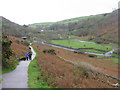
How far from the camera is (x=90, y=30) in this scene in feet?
488

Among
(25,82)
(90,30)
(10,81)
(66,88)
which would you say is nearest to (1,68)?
(10,81)

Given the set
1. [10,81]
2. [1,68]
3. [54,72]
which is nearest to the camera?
[10,81]

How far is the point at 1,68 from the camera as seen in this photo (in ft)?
52.3

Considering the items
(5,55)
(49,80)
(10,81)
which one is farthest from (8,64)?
(49,80)

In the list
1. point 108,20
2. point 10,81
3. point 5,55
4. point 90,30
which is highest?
point 108,20

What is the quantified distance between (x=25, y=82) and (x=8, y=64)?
18.4 feet

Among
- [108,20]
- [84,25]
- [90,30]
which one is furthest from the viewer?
[84,25]

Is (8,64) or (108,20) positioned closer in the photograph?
(8,64)

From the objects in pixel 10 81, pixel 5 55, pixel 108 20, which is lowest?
pixel 10 81

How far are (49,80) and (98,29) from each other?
145 m

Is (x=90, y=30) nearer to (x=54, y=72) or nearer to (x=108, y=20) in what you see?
(x=108, y=20)

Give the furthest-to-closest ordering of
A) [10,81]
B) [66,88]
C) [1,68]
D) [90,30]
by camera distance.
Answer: [90,30], [1,68], [10,81], [66,88]

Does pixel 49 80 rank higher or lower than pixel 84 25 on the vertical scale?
lower

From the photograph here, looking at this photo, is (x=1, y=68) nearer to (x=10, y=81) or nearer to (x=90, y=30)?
(x=10, y=81)
